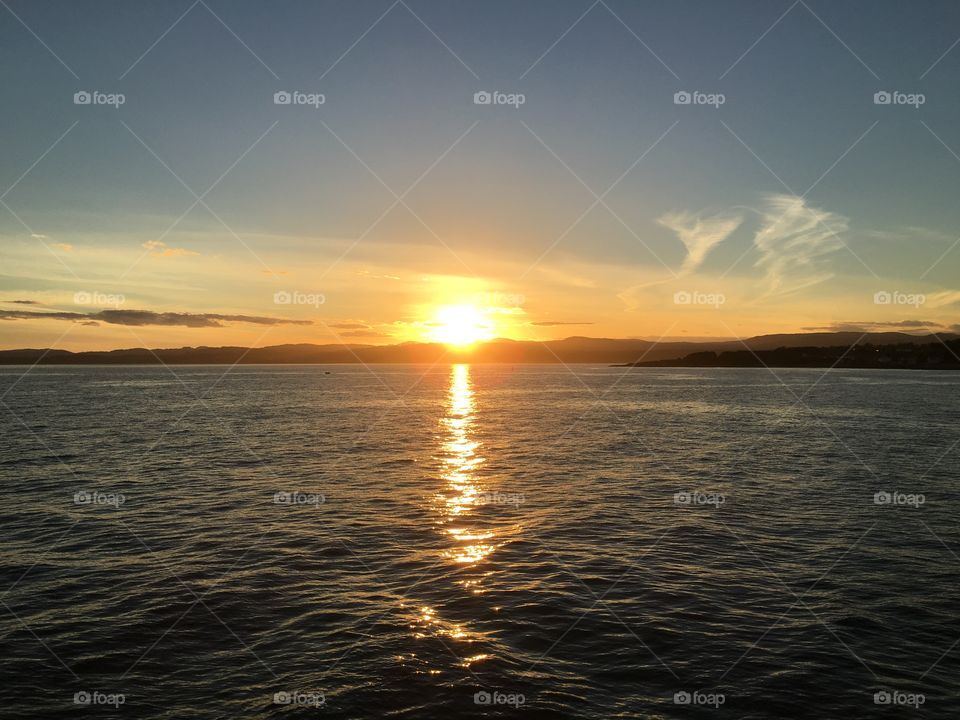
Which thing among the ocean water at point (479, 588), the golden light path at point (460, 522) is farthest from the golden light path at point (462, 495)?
the ocean water at point (479, 588)

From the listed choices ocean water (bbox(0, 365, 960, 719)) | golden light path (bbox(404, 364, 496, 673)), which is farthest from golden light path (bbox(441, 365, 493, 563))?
ocean water (bbox(0, 365, 960, 719))

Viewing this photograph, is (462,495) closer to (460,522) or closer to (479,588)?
(460,522)

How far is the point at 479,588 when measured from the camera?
62.5 feet

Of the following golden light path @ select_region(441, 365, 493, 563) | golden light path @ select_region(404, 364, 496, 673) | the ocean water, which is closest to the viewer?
the ocean water

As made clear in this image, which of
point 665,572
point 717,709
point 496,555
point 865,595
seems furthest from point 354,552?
point 865,595

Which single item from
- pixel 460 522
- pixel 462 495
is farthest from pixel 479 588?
pixel 462 495

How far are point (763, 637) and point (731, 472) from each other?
26008mm

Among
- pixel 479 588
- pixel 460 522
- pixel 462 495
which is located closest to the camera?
A: pixel 479 588

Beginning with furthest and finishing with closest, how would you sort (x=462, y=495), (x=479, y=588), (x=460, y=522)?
(x=462, y=495) < (x=460, y=522) < (x=479, y=588)

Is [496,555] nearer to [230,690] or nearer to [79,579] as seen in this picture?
[230,690]

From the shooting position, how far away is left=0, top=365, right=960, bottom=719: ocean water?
13.1 metres

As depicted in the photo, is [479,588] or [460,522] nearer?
[479,588]

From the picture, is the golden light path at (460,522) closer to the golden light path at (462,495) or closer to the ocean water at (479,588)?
the golden light path at (462,495)

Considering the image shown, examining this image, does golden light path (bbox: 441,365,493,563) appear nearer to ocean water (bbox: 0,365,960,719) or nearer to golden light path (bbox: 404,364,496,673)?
golden light path (bbox: 404,364,496,673)
